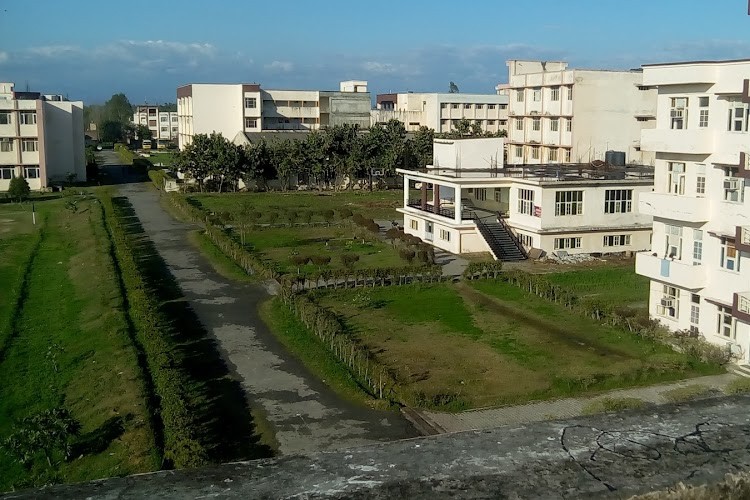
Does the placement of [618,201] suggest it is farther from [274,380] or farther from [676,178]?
[274,380]

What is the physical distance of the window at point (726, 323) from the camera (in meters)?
16.6

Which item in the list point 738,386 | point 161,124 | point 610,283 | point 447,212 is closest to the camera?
point 738,386

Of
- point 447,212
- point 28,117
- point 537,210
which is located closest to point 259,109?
point 28,117

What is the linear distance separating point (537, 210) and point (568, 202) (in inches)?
44.7

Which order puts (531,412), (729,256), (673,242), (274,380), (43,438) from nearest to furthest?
(43,438) < (531,412) < (274,380) < (729,256) < (673,242)

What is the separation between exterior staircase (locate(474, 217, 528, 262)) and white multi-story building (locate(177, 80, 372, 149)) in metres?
32.3

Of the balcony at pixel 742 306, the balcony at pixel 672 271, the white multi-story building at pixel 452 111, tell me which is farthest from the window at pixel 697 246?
the white multi-story building at pixel 452 111

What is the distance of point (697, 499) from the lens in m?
3.58

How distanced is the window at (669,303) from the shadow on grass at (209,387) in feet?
33.1

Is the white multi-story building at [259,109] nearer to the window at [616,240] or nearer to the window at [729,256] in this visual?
the window at [616,240]

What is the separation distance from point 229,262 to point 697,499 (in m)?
24.2

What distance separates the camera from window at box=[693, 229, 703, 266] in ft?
57.1

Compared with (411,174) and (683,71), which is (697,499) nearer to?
(683,71)

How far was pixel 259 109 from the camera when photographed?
61.8 meters
